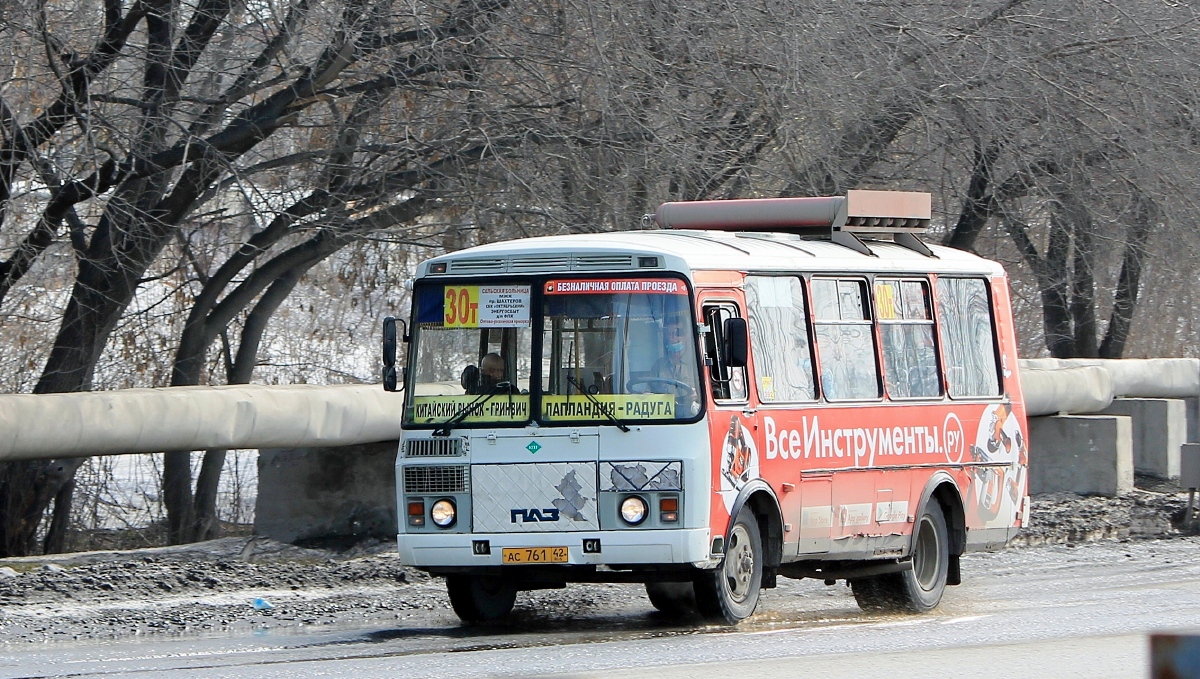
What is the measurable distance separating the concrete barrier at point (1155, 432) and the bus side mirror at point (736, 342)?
10.7 metres

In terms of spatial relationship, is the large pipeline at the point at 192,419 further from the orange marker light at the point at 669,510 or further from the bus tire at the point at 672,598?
the orange marker light at the point at 669,510

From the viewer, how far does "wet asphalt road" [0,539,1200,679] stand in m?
8.29

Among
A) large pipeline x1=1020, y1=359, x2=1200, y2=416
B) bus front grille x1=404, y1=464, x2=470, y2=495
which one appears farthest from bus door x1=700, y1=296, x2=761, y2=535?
large pipeline x1=1020, y1=359, x2=1200, y2=416

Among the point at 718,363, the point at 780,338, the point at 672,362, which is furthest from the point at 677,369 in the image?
the point at 780,338

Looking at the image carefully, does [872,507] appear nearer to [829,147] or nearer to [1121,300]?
[829,147]

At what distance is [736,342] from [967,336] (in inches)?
135

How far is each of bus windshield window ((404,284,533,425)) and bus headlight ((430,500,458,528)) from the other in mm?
518

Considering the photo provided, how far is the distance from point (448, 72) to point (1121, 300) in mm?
11699

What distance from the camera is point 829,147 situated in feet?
49.7

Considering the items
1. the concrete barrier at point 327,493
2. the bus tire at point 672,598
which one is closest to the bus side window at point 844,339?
the bus tire at point 672,598

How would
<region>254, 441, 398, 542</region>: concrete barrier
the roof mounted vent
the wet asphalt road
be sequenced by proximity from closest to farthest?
the wet asphalt road → the roof mounted vent → <region>254, 441, 398, 542</region>: concrete barrier

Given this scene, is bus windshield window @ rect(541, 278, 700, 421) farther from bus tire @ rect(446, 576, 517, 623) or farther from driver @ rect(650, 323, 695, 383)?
bus tire @ rect(446, 576, 517, 623)

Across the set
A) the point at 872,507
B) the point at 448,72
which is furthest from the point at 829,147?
the point at 872,507

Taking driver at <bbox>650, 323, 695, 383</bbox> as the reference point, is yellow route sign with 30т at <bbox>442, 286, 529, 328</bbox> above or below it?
above
